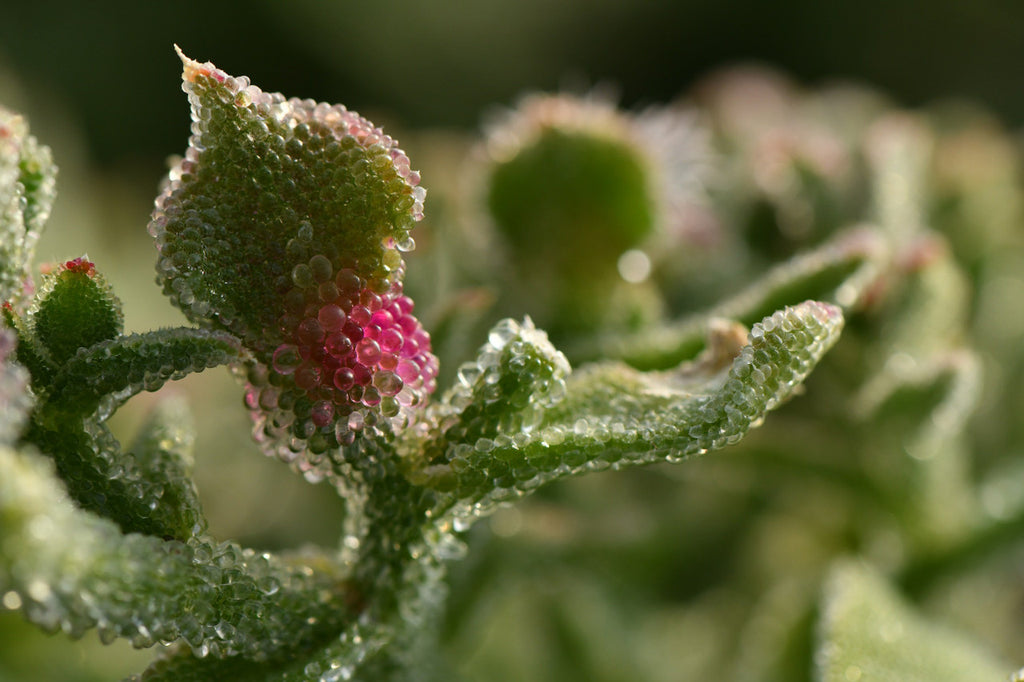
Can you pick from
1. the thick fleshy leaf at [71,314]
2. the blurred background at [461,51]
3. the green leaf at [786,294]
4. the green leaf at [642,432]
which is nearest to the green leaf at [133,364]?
the thick fleshy leaf at [71,314]

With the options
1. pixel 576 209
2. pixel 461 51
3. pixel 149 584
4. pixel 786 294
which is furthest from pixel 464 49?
pixel 149 584

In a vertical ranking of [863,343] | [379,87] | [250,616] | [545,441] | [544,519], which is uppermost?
[379,87]

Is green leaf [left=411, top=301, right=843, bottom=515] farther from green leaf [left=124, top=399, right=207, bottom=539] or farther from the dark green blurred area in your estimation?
the dark green blurred area

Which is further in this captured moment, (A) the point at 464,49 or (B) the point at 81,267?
(A) the point at 464,49

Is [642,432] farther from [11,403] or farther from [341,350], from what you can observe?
[11,403]

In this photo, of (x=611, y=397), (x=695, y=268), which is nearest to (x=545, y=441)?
(x=611, y=397)

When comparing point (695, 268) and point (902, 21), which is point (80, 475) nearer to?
point (695, 268)

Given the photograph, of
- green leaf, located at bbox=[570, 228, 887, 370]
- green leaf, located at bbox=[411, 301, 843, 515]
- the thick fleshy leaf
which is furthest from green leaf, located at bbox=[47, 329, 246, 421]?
green leaf, located at bbox=[570, 228, 887, 370]
